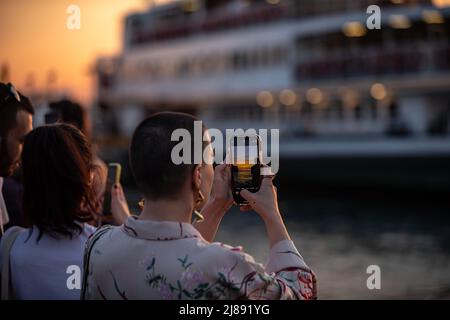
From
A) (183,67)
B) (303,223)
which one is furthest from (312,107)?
(303,223)

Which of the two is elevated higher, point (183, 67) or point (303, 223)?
point (183, 67)

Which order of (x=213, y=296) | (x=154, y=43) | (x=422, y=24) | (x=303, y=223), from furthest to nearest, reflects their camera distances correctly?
(x=154, y=43) < (x=422, y=24) < (x=303, y=223) < (x=213, y=296)


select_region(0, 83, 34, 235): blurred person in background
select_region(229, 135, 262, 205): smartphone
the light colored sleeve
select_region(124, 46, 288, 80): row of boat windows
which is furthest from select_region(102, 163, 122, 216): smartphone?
select_region(124, 46, 288, 80): row of boat windows

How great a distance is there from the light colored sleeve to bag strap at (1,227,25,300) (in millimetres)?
954

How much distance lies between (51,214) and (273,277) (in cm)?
95

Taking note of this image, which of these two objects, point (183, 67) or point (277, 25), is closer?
point (277, 25)

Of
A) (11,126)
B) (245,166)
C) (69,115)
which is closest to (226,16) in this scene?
(69,115)

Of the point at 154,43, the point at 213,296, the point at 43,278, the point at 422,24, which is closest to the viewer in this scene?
the point at 213,296

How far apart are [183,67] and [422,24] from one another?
1336cm

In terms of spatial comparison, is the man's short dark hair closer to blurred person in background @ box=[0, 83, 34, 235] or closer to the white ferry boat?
blurred person in background @ box=[0, 83, 34, 235]

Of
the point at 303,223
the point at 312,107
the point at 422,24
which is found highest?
the point at 422,24

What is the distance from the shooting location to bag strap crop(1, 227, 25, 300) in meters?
2.98

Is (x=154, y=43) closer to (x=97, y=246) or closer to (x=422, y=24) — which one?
(x=422, y=24)

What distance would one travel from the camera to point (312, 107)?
3127 centimetres
